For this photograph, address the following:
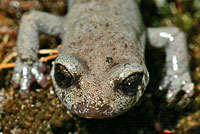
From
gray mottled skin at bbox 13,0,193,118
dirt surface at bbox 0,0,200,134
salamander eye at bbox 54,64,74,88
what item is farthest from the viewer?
dirt surface at bbox 0,0,200,134

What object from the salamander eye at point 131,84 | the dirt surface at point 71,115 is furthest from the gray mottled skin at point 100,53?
the dirt surface at point 71,115

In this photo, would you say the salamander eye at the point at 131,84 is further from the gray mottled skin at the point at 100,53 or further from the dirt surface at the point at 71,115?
the dirt surface at the point at 71,115

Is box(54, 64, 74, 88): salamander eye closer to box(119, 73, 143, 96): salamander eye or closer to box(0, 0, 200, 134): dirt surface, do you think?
box(119, 73, 143, 96): salamander eye

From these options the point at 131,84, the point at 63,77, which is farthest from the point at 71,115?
the point at 131,84

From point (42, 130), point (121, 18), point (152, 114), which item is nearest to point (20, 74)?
point (42, 130)

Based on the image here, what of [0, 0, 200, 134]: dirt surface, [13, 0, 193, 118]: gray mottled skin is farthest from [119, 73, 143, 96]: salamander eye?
[0, 0, 200, 134]: dirt surface
